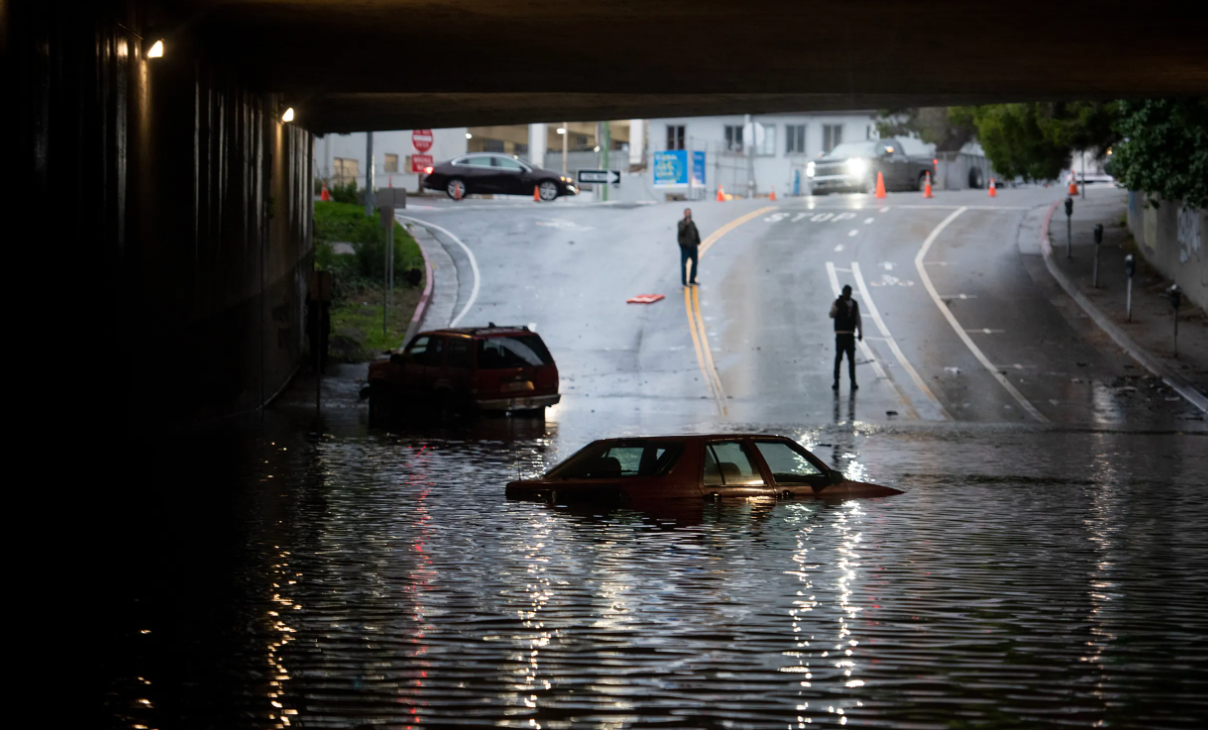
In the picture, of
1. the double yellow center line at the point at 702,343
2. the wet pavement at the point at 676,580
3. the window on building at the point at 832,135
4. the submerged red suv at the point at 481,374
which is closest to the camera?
the wet pavement at the point at 676,580

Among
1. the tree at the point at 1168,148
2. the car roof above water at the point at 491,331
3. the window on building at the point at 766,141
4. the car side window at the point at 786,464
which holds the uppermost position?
the window on building at the point at 766,141

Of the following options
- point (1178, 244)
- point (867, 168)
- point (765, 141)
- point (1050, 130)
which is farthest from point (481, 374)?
point (765, 141)

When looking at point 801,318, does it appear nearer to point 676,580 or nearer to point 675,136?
point 676,580

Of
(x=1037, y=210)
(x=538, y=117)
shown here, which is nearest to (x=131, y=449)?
(x=538, y=117)

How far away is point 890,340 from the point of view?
32594mm

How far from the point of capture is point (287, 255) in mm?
30922

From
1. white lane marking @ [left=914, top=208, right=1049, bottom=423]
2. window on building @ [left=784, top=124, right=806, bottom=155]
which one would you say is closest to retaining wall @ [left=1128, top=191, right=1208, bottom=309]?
white lane marking @ [left=914, top=208, right=1049, bottom=423]

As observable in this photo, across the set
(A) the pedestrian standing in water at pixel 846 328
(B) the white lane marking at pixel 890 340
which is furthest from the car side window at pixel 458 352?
(B) the white lane marking at pixel 890 340

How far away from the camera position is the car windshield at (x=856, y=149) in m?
64.8

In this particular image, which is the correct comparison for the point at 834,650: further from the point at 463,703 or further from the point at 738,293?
the point at 738,293

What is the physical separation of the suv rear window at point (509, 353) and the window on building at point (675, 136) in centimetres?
7523

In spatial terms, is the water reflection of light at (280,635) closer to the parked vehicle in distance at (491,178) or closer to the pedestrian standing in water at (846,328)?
the pedestrian standing in water at (846,328)

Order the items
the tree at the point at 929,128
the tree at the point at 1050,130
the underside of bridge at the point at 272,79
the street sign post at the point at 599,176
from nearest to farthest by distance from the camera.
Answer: the underside of bridge at the point at 272,79, the tree at the point at 1050,130, the street sign post at the point at 599,176, the tree at the point at 929,128

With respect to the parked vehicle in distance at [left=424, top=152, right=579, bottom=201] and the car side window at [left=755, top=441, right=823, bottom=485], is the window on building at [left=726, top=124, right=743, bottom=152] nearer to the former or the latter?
the parked vehicle in distance at [left=424, top=152, right=579, bottom=201]
